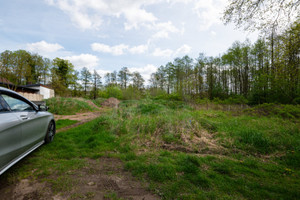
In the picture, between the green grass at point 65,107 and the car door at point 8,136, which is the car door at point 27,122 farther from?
the green grass at point 65,107

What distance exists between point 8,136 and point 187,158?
3.35 metres

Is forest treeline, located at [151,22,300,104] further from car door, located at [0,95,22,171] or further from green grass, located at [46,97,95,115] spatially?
car door, located at [0,95,22,171]

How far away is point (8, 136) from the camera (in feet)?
6.70

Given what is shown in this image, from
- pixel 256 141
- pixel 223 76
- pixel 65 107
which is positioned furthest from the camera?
pixel 223 76

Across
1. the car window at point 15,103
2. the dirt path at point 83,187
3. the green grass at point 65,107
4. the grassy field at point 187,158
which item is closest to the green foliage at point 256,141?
the grassy field at point 187,158

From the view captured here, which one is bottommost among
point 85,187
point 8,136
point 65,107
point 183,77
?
point 85,187

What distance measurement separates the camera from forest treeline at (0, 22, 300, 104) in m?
15.3

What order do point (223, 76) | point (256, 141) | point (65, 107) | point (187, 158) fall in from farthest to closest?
point (223, 76) → point (65, 107) → point (256, 141) → point (187, 158)

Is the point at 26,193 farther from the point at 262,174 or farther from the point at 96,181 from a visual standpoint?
the point at 262,174

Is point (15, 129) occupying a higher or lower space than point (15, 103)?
lower

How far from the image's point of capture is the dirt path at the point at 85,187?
184 cm

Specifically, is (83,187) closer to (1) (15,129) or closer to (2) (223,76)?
(1) (15,129)

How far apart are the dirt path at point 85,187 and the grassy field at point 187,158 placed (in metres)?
0.08

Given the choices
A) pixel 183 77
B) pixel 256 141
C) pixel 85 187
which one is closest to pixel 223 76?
pixel 183 77
